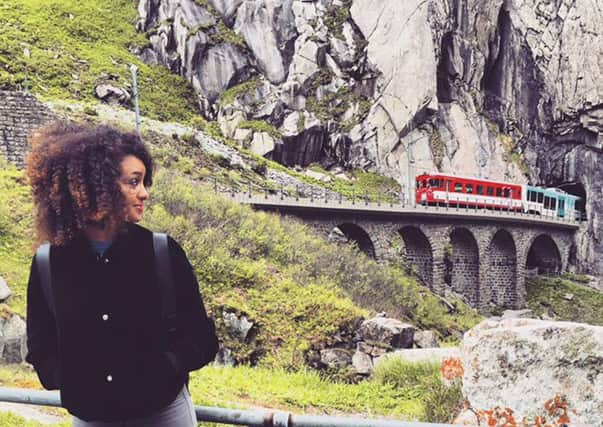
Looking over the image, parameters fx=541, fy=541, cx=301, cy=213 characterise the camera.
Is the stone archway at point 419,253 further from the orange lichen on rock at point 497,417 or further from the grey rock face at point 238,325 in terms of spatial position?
the orange lichen on rock at point 497,417

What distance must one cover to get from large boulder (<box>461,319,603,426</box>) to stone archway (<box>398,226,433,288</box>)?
27.1 m

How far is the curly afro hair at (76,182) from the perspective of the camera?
192 cm

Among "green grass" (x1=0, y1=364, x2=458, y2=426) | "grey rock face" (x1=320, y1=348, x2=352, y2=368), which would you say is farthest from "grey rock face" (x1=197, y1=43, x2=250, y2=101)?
"green grass" (x1=0, y1=364, x2=458, y2=426)

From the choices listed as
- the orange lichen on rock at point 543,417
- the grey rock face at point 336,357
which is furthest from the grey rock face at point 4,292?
the orange lichen on rock at point 543,417

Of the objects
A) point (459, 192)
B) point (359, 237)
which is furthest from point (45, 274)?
point (459, 192)

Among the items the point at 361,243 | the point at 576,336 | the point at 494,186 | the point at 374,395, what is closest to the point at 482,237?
the point at 494,186

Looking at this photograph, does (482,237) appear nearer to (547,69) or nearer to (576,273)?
(576,273)

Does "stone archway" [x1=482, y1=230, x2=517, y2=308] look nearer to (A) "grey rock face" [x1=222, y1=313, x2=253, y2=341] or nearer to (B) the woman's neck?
(A) "grey rock face" [x1=222, y1=313, x2=253, y2=341]

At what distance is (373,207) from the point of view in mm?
27703

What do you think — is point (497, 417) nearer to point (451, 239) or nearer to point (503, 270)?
point (451, 239)

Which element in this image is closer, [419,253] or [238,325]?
[238,325]

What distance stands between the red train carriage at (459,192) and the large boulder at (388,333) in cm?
2244

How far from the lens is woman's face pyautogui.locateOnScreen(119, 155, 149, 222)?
1.99 meters

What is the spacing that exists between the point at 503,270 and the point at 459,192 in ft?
24.7
